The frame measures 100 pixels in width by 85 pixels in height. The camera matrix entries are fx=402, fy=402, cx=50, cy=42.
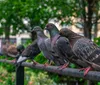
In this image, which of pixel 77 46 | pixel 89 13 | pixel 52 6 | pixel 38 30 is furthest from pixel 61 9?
pixel 77 46

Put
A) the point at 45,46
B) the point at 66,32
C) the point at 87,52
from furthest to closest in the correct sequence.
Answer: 1. the point at 45,46
2. the point at 66,32
3. the point at 87,52

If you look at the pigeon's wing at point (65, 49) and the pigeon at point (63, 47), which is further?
the pigeon at point (63, 47)

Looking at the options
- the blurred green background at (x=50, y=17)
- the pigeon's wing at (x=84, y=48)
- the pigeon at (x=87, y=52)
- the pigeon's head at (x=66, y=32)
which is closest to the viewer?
the pigeon at (x=87, y=52)

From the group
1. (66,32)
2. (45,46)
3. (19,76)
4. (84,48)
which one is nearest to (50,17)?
(45,46)

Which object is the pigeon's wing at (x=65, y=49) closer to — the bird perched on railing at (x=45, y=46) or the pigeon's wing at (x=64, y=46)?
the pigeon's wing at (x=64, y=46)

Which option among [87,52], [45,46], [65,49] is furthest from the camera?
[45,46]

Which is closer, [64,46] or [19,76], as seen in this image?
[64,46]

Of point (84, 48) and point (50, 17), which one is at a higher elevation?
point (84, 48)

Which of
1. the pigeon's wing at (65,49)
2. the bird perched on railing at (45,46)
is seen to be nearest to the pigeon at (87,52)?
the pigeon's wing at (65,49)

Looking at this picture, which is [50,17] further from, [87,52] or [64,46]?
[87,52]

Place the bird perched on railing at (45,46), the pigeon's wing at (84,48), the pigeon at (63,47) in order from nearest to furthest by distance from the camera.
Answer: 1. the pigeon's wing at (84,48)
2. the pigeon at (63,47)
3. the bird perched on railing at (45,46)

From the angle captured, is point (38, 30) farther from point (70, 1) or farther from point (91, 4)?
point (70, 1)

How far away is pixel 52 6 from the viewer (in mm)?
18734

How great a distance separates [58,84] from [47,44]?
12.6 ft
